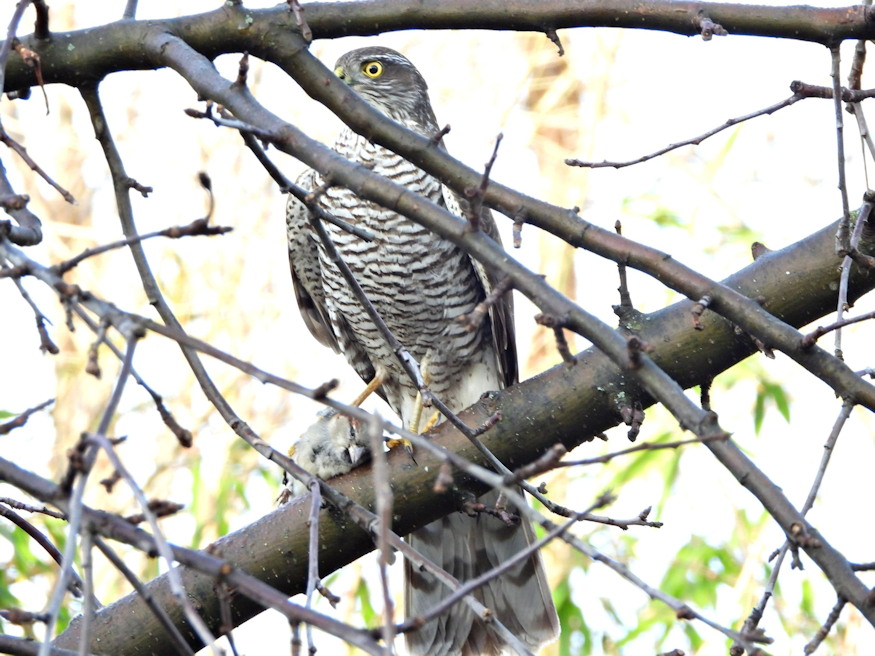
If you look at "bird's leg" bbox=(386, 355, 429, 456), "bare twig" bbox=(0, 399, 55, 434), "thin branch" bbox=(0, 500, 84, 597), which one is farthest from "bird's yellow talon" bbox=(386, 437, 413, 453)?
"bare twig" bbox=(0, 399, 55, 434)

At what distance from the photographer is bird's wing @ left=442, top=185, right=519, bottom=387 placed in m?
4.29

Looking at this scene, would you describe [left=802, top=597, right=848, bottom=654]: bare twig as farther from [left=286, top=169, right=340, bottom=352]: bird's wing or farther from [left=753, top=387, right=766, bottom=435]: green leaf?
[left=753, top=387, right=766, bottom=435]: green leaf

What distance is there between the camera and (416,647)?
12.9ft

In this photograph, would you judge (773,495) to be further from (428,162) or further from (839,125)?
(428,162)

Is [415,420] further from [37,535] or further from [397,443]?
[37,535]

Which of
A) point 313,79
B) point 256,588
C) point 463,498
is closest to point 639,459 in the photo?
point 463,498

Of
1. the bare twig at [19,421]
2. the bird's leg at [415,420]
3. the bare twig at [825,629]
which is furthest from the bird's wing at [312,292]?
the bare twig at [825,629]

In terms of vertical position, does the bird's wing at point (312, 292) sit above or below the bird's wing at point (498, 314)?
above

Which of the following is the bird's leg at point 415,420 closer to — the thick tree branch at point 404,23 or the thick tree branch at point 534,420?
the thick tree branch at point 534,420

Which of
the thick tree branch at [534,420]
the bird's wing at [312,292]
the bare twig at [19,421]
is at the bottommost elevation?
the bare twig at [19,421]

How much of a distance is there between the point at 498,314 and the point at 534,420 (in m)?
1.47

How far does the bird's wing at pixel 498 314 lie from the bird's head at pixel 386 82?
2.41 feet

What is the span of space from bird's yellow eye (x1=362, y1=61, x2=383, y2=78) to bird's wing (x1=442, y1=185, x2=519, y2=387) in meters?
0.90

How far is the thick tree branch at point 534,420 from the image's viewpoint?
2.70 metres
